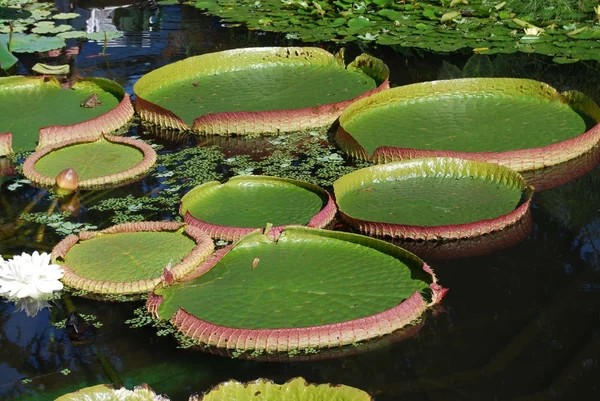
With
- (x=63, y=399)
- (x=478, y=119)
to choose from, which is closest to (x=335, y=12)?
(x=478, y=119)

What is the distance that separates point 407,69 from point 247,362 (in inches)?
157

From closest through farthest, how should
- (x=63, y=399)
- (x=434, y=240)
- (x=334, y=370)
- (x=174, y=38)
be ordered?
1. (x=63, y=399)
2. (x=334, y=370)
3. (x=434, y=240)
4. (x=174, y=38)

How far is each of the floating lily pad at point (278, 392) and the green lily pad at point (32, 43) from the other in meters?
5.39

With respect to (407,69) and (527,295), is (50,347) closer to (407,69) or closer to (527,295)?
(527,295)

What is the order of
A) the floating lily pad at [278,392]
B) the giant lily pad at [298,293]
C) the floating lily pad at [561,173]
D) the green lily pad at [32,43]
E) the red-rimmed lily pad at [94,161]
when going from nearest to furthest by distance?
1. the floating lily pad at [278,392]
2. the giant lily pad at [298,293]
3. the floating lily pad at [561,173]
4. the red-rimmed lily pad at [94,161]
5. the green lily pad at [32,43]

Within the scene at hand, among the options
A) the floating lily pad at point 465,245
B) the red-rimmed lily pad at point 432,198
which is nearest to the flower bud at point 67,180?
the red-rimmed lily pad at point 432,198

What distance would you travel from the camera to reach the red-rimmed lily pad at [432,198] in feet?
12.6

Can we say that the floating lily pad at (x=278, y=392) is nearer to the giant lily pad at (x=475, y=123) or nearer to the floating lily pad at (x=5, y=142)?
the giant lily pad at (x=475, y=123)

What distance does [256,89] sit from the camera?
19.2 ft

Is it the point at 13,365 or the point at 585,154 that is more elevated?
the point at 585,154

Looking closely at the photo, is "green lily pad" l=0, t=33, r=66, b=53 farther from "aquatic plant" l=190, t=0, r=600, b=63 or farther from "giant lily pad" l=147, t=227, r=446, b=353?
"giant lily pad" l=147, t=227, r=446, b=353

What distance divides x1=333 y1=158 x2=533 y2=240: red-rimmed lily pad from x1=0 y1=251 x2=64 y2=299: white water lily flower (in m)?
1.33

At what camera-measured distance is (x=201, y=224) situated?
A: 390 centimetres

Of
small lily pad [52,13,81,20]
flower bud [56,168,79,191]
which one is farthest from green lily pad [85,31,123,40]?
flower bud [56,168,79,191]
